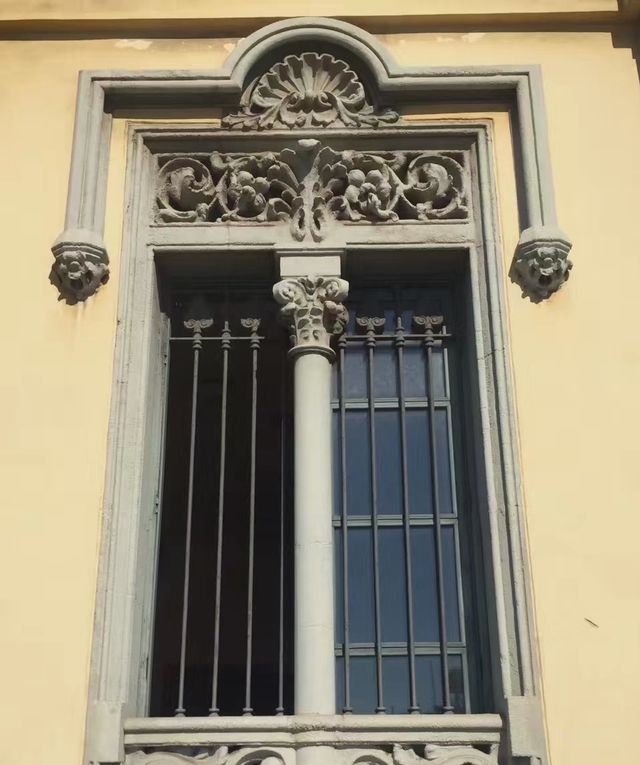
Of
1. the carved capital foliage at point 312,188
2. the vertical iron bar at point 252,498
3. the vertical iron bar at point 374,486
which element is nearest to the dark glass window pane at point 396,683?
the vertical iron bar at point 374,486

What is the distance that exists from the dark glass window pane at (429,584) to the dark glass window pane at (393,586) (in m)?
0.06

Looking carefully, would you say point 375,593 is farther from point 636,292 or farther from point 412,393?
point 636,292

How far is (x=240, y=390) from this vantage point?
261 inches

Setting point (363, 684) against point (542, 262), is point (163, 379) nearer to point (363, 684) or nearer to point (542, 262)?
point (363, 684)

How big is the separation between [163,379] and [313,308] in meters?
0.93

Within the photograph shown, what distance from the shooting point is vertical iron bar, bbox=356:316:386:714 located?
19.1 feet

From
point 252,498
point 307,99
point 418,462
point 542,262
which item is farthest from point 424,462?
point 307,99

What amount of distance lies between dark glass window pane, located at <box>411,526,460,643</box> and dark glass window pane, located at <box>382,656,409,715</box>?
0.16 metres

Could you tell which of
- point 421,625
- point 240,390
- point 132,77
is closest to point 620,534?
point 421,625

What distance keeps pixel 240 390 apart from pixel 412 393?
0.95 meters

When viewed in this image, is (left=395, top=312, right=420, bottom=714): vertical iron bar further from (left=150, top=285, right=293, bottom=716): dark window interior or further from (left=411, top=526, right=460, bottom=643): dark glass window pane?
(left=150, top=285, right=293, bottom=716): dark window interior

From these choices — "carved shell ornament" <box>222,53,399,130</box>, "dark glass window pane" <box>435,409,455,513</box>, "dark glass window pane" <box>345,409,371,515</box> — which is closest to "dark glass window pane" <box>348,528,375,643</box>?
"dark glass window pane" <box>345,409,371,515</box>

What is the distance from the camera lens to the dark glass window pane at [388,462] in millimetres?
6222

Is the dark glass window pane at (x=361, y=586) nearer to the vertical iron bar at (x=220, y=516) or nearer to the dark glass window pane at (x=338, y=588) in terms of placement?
the dark glass window pane at (x=338, y=588)
